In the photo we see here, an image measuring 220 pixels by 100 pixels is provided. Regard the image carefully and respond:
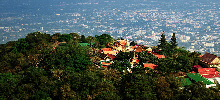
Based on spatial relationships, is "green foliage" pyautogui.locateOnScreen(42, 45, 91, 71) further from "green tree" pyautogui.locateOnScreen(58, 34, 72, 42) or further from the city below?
the city below

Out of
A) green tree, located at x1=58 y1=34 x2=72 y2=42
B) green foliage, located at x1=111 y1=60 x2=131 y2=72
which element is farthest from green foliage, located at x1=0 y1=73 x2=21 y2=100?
green tree, located at x1=58 y1=34 x2=72 y2=42

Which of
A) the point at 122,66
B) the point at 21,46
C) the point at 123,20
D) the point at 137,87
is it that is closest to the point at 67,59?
the point at 122,66

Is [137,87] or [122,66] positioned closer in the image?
[137,87]

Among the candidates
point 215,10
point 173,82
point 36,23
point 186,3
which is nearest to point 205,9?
point 215,10

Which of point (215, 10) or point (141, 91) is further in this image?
point (215, 10)

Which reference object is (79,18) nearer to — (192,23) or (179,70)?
(192,23)

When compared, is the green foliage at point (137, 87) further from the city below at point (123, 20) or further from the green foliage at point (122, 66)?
the city below at point (123, 20)

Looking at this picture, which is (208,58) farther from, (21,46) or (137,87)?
(21,46)

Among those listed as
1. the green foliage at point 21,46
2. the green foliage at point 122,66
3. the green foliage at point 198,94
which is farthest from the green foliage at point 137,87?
the green foliage at point 21,46
